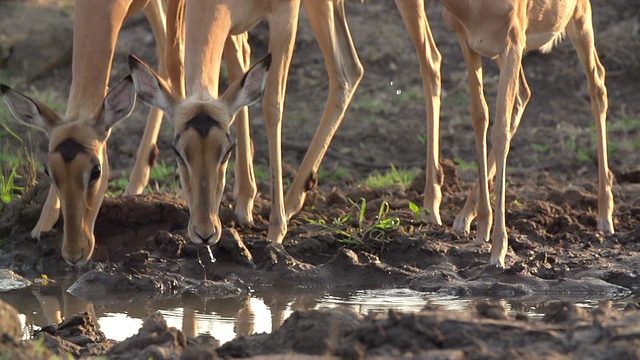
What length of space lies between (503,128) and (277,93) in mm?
1809

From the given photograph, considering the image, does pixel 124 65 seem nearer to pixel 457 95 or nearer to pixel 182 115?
pixel 457 95

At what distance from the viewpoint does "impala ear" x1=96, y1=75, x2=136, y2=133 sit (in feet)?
25.2

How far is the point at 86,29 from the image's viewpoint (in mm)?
8227

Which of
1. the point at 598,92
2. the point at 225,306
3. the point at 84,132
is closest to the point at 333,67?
the point at 598,92

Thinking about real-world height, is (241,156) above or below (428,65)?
below

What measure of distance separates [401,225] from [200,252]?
1535mm

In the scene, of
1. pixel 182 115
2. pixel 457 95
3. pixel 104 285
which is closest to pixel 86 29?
pixel 182 115

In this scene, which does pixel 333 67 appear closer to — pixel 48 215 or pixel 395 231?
pixel 395 231

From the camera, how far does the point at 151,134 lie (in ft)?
32.4

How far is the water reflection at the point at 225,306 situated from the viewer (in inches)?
257

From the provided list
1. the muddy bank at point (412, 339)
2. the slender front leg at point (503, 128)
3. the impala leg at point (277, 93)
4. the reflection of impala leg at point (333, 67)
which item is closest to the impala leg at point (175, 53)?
the impala leg at point (277, 93)

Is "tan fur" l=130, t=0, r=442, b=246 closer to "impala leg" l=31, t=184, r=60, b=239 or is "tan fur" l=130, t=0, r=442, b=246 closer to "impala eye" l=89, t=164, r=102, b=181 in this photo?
"impala eye" l=89, t=164, r=102, b=181

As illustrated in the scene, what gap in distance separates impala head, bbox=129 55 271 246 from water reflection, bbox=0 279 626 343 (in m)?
0.46

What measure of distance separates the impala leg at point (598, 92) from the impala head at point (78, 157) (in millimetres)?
3657
